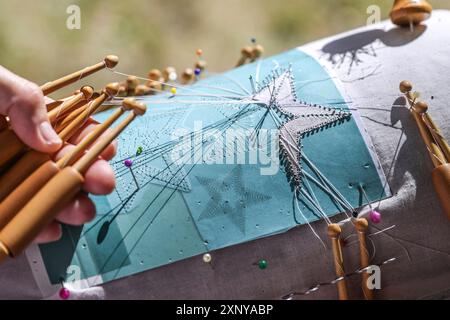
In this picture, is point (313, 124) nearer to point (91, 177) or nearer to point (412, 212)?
point (412, 212)

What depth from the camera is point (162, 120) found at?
0.89 m

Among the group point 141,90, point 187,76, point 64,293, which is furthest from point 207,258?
point 187,76

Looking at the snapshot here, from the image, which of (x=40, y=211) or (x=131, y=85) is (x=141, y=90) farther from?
(x=40, y=211)

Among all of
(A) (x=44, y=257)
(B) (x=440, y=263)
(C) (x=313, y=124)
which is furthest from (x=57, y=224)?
(B) (x=440, y=263)

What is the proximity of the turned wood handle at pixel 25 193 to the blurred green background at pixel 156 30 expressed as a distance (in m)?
0.97

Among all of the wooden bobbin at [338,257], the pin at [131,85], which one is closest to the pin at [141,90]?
the pin at [131,85]

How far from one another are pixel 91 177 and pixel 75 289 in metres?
0.16

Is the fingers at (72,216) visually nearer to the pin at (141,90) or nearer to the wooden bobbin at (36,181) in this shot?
the wooden bobbin at (36,181)

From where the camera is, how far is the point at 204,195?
0.80 m

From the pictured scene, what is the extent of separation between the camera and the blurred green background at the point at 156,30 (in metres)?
1.67

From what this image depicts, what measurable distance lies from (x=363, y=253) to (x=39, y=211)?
1.34 feet

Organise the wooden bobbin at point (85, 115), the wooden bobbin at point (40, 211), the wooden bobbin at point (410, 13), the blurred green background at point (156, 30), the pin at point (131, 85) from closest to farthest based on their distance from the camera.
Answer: the wooden bobbin at point (40, 211)
the wooden bobbin at point (85, 115)
the wooden bobbin at point (410, 13)
the pin at point (131, 85)
the blurred green background at point (156, 30)

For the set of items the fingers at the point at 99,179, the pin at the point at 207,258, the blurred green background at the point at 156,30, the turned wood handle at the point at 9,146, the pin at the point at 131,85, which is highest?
the blurred green background at the point at 156,30
